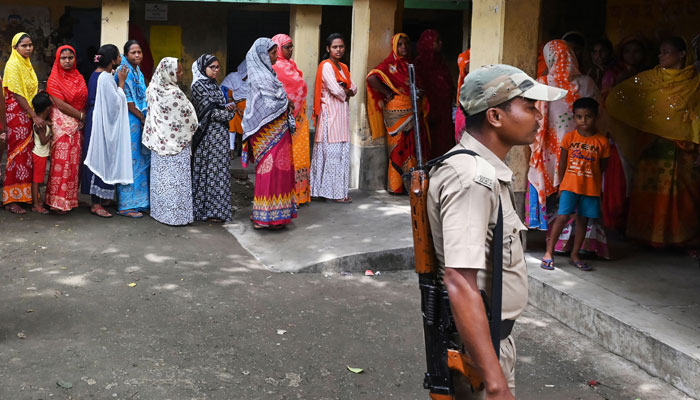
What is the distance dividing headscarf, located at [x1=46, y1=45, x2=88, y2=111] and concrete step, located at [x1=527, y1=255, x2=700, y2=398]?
4.92 meters

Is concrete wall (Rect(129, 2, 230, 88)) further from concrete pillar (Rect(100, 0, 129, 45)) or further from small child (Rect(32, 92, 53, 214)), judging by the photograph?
small child (Rect(32, 92, 53, 214))

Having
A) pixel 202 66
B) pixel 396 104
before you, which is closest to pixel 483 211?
pixel 202 66

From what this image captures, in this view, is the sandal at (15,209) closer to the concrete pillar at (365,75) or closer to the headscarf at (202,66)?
the headscarf at (202,66)

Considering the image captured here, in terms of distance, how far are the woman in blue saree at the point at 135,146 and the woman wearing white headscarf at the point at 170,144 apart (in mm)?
201

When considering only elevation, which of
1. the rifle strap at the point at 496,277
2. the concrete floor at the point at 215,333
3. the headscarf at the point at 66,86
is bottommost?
the concrete floor at the point at 215,333

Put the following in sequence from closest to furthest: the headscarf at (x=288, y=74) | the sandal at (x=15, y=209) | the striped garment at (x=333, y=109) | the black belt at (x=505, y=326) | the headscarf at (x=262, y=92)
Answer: the black belt at (x=505, y=326) → the headscarf at (x=262, y=92) → the sandal at (x=15, y=209) → the headscarf at (x=288, y=74) → the striped garment at (x=333, y=109)

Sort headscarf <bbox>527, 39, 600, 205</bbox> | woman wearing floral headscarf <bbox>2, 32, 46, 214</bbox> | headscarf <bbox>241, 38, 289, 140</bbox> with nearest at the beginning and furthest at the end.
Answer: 1. headscarf <bbox>527, 39, 600, 205</bbox>
2. headscarf <bbox>241, 38, 289, 140</bbox>
3. woman wearing floral headscarf <bbox>2, 32, 46, 214</bbox>

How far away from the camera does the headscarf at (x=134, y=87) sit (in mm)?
8188

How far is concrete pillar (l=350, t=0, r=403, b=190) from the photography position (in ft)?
32.0

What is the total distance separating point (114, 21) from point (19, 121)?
253 cm

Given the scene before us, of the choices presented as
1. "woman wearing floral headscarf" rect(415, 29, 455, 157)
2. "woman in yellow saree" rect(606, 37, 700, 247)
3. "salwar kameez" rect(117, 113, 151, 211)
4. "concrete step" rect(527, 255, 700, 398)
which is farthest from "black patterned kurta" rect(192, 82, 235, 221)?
"woman in yellow saree" rect(606, 37, 700, 247)

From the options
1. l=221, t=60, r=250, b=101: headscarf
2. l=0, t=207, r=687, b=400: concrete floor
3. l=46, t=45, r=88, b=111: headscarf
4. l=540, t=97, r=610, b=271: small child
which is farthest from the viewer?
Result: l=221, t=60, r=250, b=101: headscarf

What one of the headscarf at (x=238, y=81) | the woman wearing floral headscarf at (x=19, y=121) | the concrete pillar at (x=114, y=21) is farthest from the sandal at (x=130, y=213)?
the headscarf at (x=238, y=81)

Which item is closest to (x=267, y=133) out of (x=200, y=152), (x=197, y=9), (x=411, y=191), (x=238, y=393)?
(x=200, y=152)
